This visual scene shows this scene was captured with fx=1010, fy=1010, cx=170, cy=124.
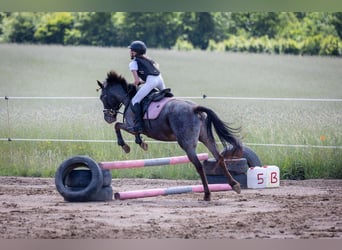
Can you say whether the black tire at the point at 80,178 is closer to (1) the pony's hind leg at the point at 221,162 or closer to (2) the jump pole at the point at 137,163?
(2) the jump pole at the point at 137,163

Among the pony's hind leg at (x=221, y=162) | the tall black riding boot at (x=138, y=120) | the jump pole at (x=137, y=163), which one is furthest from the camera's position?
the tall black riding boot at (x=138, y=120)

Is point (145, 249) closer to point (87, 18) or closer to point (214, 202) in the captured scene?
point (214, 202)

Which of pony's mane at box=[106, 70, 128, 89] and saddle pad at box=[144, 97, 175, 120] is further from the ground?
pony's mane at box=[106, 70, 128, 89]

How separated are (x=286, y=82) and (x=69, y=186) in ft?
40.5

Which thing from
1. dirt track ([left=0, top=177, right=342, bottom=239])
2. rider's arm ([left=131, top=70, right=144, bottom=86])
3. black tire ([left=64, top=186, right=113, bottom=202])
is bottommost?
dirt track ([left=0, top=177, right=342, bottom=239])

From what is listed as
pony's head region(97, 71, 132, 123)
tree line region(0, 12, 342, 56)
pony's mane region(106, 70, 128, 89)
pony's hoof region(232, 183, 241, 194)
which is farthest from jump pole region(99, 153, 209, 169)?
tree line region(0, 12, 342, 56)

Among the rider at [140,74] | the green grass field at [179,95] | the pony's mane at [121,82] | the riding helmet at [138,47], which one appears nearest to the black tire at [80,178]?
the rider at [140,74]

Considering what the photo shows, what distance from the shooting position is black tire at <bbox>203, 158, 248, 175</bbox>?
1130 centimetres

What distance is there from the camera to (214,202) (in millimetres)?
10500

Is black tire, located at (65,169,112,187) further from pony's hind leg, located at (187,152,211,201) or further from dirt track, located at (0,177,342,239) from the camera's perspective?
pony's hind leg, located at (187,152,211,201)

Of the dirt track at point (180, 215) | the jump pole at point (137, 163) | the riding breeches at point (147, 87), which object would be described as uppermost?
the riding breeches at point (147, 87)

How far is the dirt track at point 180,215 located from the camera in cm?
864

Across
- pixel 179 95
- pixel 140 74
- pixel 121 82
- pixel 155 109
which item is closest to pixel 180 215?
pixel 155 109

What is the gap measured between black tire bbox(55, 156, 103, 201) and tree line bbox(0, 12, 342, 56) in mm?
13937
